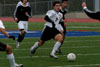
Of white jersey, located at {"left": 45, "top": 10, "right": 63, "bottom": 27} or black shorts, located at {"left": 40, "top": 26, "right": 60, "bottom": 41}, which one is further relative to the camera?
white jersey, located at {"left": 45, "top": 10, "right": 63, "bottom": 27}

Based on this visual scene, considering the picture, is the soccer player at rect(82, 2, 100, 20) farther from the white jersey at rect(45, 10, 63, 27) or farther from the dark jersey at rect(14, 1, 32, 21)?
the dark jersey at rect(14, 1, 32, 21)

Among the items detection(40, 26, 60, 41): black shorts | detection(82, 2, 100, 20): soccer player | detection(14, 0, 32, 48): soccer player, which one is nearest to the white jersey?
detection(40, 26, 60, 41): black shorts

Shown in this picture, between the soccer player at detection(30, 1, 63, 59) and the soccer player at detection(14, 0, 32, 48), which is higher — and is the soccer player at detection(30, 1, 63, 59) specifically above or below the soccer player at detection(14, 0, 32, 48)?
above

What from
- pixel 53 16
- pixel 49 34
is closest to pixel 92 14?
→ pixel 49 34

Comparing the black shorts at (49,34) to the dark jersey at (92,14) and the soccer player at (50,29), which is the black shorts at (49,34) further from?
the dark jersey at (92,14)

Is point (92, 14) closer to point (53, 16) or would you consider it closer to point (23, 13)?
point (53, 16)

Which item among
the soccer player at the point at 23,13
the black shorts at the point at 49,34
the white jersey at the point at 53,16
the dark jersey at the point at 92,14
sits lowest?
the soccer player at the point at 23,13

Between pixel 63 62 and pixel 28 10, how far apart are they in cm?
533

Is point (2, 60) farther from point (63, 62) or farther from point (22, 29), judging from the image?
point (22, 29)

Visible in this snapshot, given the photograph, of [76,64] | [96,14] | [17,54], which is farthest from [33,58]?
[96,14]

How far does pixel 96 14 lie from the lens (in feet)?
31.8

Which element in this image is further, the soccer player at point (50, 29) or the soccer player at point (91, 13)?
the soccer player at point (50, 29)

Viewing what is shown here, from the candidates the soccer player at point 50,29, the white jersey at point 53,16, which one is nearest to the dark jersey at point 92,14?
the soccer player at point 50,29

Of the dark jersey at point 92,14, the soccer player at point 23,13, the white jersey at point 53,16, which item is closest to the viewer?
the dark jersey at point 92,14
